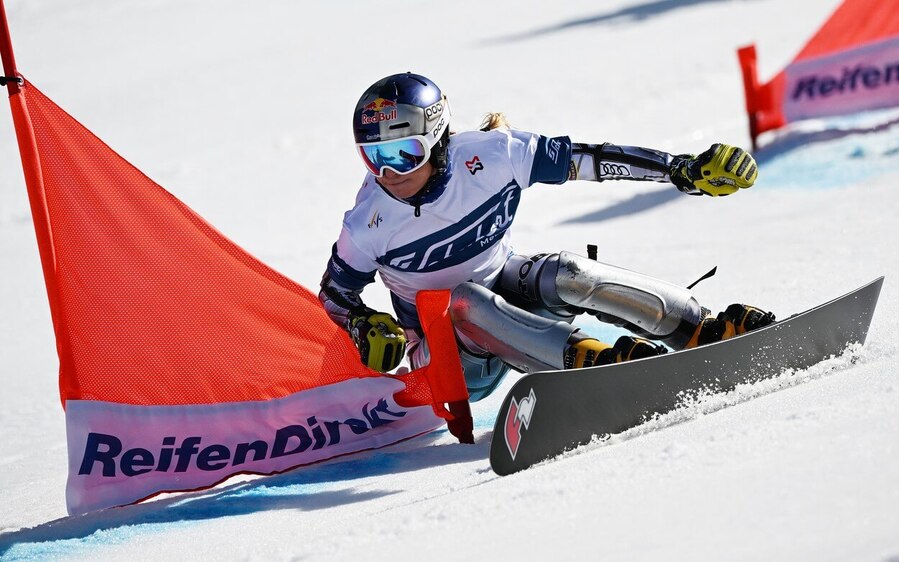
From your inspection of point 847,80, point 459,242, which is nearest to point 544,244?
point 847,80

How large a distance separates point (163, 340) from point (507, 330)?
132 centimetres

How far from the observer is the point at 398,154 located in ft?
14.1

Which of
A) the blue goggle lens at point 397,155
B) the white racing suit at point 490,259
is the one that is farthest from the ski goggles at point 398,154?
the white racing suit at point 490,259

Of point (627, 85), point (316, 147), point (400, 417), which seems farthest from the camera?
point (627, 85)

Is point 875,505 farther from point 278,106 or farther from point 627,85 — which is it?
point 278,106

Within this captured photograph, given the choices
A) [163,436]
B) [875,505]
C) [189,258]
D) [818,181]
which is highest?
[189,258]

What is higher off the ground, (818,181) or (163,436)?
(163,436)

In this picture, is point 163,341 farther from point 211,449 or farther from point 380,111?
point 380,111

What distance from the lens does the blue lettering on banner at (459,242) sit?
4.50 meters

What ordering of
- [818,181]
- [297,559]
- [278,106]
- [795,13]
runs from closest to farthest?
1. [297,559]
2. [818,181]
3. [278,106]
4. [795,13]

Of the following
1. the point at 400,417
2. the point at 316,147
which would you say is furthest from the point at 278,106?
the point at 400,417

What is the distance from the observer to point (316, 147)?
12219mm

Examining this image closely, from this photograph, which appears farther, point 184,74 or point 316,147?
point 184,74

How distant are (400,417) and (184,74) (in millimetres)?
14445
